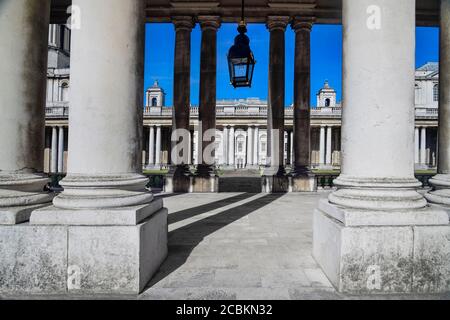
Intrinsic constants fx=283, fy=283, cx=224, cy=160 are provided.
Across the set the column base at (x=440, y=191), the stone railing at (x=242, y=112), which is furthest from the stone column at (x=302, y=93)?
the stone railing at (x=242, y=112)

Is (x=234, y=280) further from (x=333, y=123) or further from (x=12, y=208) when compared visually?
(x=333, y=123)

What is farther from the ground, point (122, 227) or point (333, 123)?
point (333, 123)

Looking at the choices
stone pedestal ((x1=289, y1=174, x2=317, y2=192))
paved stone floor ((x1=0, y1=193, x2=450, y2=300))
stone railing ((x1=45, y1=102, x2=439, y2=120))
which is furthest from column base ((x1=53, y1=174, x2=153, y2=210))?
stone railing ((x1=45, y1=102, x2=439, y2=120))

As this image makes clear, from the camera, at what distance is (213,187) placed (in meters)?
33.2

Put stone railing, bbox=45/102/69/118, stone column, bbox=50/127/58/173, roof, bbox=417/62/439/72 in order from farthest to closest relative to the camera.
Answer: roof, bbox=417/62/439/72 < stone column, bbox=50/127/58/173 < stone railing, bbox=45/102/69/118

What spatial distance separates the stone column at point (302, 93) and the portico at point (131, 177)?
24.8 m

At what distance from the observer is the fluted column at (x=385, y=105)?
336 inches

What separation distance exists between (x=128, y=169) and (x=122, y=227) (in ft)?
6.47

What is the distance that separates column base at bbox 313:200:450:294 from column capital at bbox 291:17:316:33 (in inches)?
1295

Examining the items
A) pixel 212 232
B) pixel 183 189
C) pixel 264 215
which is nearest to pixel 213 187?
pixel 183 189

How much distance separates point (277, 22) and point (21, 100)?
1257 inches

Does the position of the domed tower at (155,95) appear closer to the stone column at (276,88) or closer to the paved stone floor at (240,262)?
the stone column at (276,88)

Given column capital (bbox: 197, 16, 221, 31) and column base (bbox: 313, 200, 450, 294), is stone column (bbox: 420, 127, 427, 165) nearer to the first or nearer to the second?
column capital (bbox: 197, 16, 221, 31)

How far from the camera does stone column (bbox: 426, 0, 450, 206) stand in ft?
38.4
